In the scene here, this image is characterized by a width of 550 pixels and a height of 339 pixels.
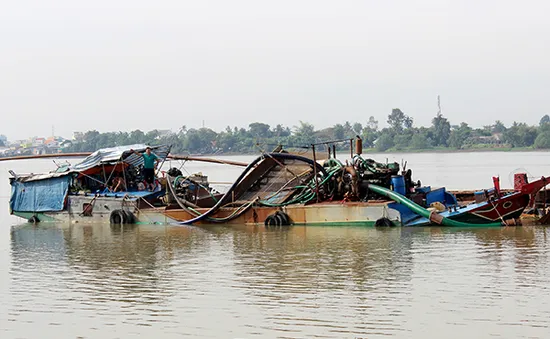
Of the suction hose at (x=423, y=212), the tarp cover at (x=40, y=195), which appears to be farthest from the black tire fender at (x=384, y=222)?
the tarp cover at (x=40, y=195)

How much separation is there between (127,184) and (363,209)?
274 inches

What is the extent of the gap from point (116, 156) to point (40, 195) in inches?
93.2

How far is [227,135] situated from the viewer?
367 ft

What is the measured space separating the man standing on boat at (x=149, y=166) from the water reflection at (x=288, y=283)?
3.03 metres

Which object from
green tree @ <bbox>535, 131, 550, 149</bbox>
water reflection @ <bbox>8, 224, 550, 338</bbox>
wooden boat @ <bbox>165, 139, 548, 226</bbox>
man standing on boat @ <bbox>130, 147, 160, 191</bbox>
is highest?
green tree @ <bbox>535, 131, 550, 149</bbox>

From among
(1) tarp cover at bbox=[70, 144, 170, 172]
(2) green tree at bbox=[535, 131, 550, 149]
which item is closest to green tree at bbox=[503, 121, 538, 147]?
(2) green tree at bbox=[535, 131, 550, 149]

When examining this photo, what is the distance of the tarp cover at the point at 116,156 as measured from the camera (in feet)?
72.0

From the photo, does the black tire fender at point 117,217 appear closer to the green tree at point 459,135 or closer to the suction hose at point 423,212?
the suction hose at point 423,212

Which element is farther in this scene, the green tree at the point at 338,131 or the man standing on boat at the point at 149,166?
the green tree at the point at 338,131

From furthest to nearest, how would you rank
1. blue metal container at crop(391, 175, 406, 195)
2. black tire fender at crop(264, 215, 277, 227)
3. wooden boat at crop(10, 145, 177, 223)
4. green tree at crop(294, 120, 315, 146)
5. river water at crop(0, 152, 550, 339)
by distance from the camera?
green tree at crop(294, 120, 315, 146) < wooden boat at crop(10, 145, 177, 223) < black tire fender at crop(264, 215, 277, 227) < blue metal container at crop(391, 175, 406, 195) < river water at crop(0, 152, 550, 339)

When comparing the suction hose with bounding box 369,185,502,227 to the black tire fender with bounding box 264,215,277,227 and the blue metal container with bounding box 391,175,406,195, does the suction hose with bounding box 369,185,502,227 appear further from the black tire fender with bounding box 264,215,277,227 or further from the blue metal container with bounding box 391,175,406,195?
the black tire fender with bounding box 264,215,277,227

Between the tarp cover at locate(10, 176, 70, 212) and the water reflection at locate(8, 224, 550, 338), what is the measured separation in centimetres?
307

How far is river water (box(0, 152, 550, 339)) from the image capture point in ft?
32.6

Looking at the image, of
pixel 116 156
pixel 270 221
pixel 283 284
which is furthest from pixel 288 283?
pixel 116 156
